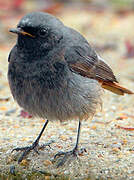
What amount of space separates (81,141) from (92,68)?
0.94 m

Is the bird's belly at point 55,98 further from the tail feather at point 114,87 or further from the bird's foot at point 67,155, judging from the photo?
the tail feather at point 114,87

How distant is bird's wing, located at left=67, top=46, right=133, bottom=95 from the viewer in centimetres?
549

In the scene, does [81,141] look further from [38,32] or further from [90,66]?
[38,32]

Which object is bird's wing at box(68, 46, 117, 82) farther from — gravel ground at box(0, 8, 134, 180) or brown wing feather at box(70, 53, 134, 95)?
gravel ground at box(0, 8, 134, 180)

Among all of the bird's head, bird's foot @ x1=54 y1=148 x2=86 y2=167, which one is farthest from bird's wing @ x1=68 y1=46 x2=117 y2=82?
bird's foot @ x1=54 y1=148 x2=86 y2=167

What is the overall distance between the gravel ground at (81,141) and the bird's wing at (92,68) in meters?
0.61

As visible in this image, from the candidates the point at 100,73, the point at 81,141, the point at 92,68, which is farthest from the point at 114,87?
the point at 81,141

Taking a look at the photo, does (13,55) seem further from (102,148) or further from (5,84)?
(5,84)

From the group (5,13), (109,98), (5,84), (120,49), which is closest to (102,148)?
(109,98)

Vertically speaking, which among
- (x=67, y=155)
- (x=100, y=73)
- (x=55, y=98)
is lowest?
(x=67, y=155)

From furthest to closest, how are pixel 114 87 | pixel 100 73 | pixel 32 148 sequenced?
1. pixel 114 87
2. pixel 100 73
3. pixel 32 148

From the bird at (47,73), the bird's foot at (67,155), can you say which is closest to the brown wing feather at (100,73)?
the bird at (47,73)

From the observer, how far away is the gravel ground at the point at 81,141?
16.5 ft

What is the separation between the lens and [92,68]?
5910 mm
